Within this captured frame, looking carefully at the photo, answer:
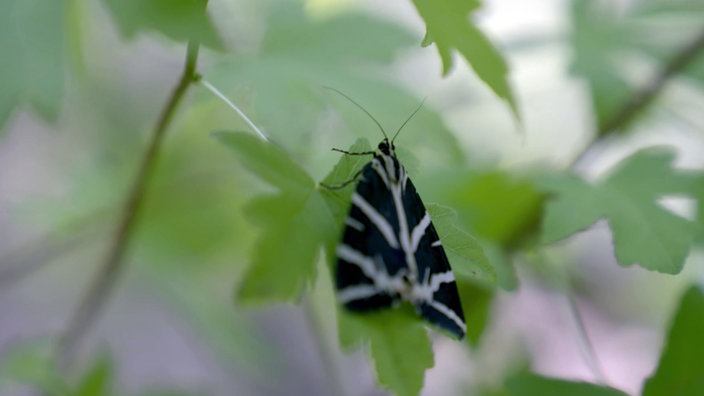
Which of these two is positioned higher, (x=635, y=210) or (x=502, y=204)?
(x=502, y=204)

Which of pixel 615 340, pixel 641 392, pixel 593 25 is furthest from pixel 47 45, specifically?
pixel 615 340

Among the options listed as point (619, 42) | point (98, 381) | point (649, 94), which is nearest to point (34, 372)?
point (98, 381)

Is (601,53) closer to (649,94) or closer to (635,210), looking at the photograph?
(649,94)

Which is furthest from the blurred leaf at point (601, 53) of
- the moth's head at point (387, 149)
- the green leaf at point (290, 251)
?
the green leaf at point (290, 251)

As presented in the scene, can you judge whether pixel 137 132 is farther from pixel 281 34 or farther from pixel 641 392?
pixel 641 392

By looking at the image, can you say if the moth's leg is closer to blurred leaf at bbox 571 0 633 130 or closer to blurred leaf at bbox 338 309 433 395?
blurred leaf at bbox 338 309 433 395

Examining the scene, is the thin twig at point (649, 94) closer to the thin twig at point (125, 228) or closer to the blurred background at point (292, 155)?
the blurred background at point (292, 155)

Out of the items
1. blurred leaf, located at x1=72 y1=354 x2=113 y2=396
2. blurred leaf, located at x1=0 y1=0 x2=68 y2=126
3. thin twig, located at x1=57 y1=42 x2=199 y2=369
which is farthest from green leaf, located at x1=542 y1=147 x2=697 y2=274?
blurred leaf, located at x1=72 y1=354 x2=113 y2=396
